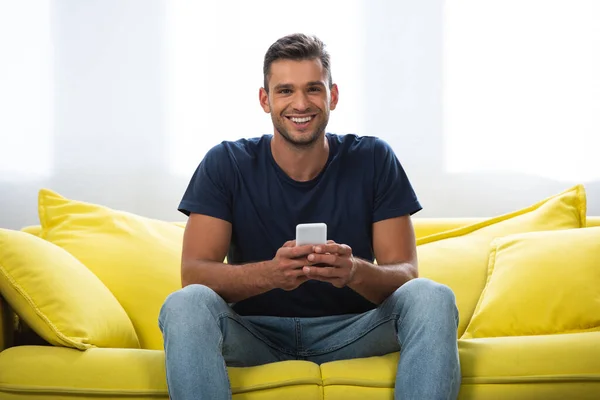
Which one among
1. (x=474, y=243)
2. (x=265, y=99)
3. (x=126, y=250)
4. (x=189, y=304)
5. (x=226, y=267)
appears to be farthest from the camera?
(x=474, y=243)

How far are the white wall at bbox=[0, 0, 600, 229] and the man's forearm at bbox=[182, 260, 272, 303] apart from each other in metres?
1.39

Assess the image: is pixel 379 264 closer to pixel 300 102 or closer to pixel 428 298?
pixel 428 298

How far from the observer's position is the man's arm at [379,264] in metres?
1.92

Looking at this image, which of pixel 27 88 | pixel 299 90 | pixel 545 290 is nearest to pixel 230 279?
pixel 299 90

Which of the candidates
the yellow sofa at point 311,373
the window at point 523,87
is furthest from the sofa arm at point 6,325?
the window at point 523,87

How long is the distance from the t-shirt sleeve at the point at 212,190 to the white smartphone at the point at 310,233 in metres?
0.35

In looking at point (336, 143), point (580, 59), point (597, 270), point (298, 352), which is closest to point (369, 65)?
point (580, 59)

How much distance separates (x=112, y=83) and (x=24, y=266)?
4.79ft

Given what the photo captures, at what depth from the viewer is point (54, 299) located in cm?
209

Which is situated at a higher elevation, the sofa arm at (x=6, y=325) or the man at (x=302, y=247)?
the man at (x=302, y=247)

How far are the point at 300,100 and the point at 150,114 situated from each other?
1.36 m

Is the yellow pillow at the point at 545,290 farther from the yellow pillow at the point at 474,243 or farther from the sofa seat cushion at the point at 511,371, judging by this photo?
the sofa seat cushion at the point at 511,371

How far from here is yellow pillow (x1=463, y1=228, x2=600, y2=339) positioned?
7.72 ft

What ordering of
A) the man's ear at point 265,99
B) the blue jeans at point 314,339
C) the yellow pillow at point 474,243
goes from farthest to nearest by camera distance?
the yellow pillow at point 474,243, the man's ear at point 265,99, the blue jeans at point 314,339
